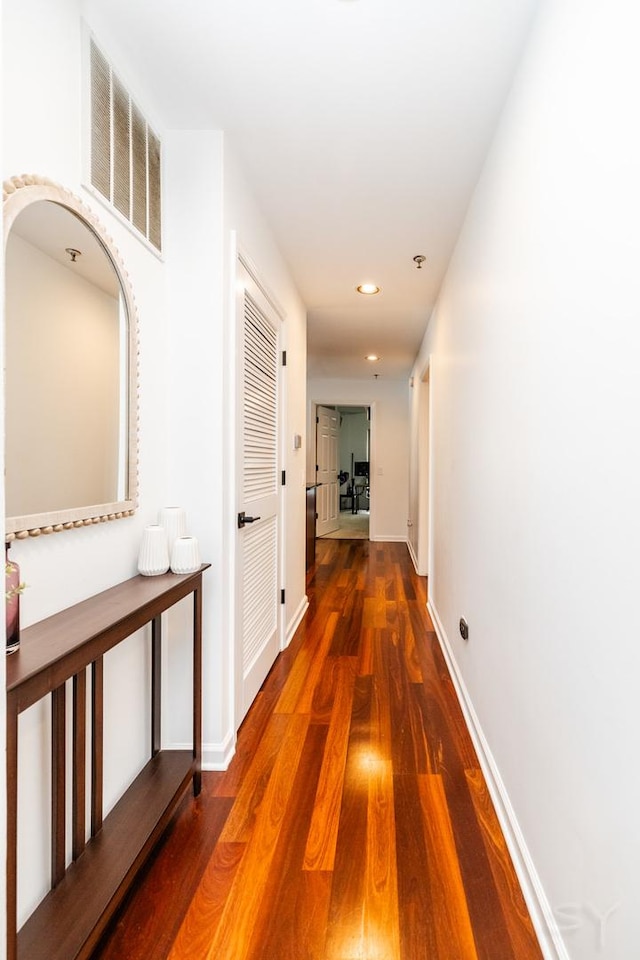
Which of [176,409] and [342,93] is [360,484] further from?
[342,93]

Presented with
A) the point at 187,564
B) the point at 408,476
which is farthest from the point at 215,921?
the point at 408,476

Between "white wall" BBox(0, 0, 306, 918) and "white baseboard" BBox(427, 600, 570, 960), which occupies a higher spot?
"white wall" BBox(0, 0, 306, 918)

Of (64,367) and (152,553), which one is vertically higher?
(64,367)

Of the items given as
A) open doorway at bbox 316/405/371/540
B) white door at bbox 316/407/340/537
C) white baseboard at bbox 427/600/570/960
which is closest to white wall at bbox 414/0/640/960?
white baseboard at bbox 427/600/570/960

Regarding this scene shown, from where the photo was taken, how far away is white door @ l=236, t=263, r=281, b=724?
2135 millimetres

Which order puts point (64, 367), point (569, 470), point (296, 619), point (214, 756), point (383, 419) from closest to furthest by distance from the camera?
point (569, 470), point (64, 367), point (214, 756), point (296, 619), point (383, 419)

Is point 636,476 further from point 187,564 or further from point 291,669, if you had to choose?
point 291,669

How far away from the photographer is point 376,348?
18.1ft

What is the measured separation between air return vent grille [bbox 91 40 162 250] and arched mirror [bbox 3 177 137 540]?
A: 19 cm

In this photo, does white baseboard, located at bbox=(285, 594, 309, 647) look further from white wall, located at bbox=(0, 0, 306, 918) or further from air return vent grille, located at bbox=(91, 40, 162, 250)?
air return vent grille, located at bbox=(91, 40, 162, 250)

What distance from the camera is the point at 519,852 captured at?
4.52 feet

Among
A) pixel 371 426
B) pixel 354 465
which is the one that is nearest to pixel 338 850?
pixel 371 426

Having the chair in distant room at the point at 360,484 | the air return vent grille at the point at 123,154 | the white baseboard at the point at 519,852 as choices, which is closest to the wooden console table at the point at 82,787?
the white baseboard at the point at 519,852

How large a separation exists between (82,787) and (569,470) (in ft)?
4.59
